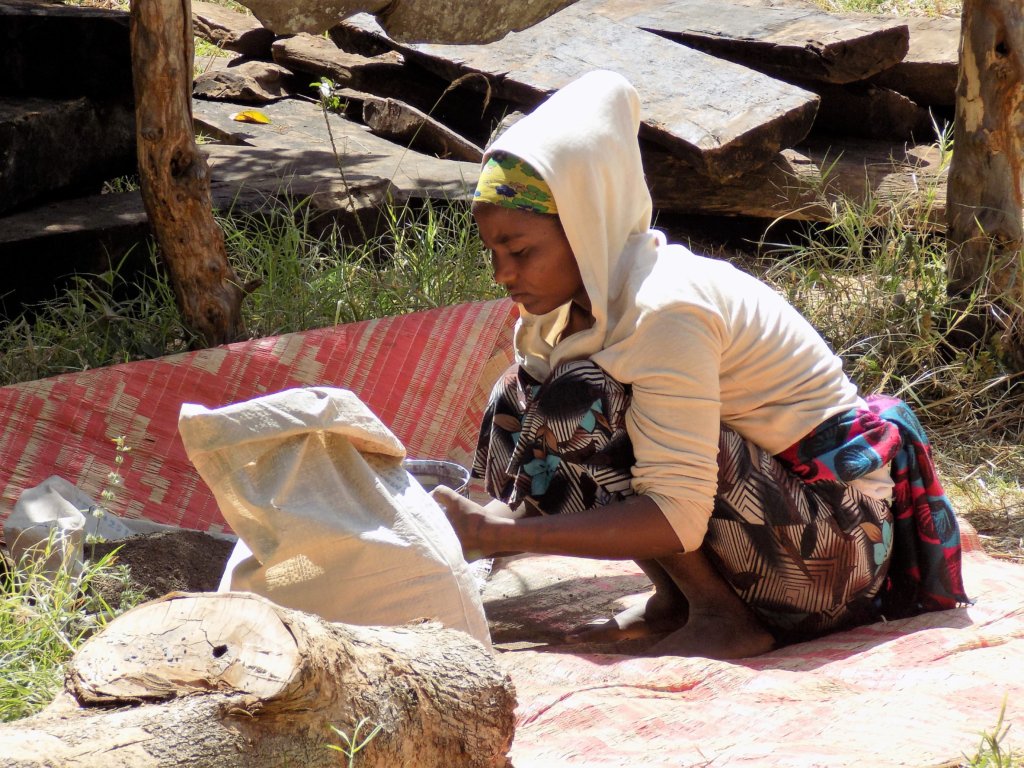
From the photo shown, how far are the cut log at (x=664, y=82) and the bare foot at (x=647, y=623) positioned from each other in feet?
9.50

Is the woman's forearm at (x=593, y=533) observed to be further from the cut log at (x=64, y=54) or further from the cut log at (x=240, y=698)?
the cut log at (x=64, y=54)

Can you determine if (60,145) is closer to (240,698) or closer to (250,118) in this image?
(250,118)

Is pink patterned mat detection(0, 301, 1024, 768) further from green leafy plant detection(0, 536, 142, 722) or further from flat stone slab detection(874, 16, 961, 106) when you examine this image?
flat stone slab detection(874, 16, 961, 106)

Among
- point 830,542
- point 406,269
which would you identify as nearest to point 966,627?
point 830,542

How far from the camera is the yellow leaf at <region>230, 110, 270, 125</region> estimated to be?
6438 mm

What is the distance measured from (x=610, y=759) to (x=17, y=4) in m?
4.29

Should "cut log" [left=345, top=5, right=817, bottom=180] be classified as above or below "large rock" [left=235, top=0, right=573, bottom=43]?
below

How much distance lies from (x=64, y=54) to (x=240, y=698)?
4090mm

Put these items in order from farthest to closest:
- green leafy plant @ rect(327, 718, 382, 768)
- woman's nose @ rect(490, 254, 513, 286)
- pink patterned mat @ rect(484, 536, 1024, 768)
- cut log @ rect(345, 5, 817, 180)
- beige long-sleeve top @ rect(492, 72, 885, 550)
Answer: cut log @ rect(345, 5, 817, 180)
woman's nose @ rect(490, 254, 513, 286)
beige long-sleeve top @ rect(492, 72, 885, 550)
pink patterned mat @ rect(484, 536, 1024, 768)
green leafy plant @ rect(327, 718, 382, 768)

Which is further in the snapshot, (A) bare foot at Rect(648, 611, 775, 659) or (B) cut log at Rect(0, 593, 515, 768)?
(A) bare foot at Rect(648, 611, 775, 659)

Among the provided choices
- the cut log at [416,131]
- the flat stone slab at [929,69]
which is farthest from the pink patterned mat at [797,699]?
the flat stone slab at [929,69]

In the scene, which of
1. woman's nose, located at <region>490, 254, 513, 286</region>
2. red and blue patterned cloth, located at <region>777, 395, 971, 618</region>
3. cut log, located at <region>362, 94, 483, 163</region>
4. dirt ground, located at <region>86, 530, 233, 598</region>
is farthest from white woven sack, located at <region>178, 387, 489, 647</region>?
cut log, located at <region>362, 94, 483, 163</region>

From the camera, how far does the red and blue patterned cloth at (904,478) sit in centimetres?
250

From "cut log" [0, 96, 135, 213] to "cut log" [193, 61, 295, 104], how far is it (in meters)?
1.79
